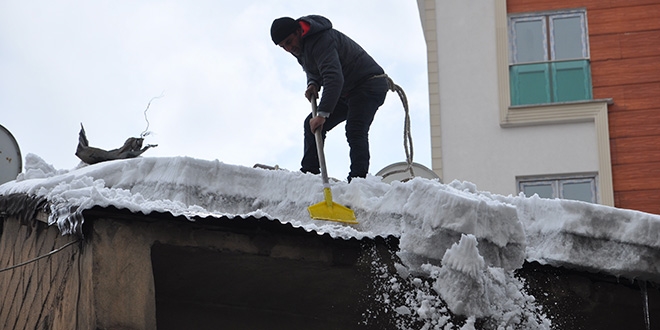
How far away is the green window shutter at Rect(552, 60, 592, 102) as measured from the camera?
47.5 feet

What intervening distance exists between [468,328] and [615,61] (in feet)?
30.6

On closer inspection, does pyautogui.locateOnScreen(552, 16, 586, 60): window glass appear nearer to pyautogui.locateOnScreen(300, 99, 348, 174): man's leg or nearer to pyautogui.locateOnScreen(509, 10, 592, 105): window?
pyautogui.locateOnScreen(509, 10, 592, 105): window

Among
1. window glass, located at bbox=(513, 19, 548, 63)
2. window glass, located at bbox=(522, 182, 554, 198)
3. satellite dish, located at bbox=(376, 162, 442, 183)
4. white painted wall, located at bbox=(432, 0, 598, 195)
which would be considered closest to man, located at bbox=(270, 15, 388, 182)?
satellite dish, located at bbox=(376, 162, 442, 183)

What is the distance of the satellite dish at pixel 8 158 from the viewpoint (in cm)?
910

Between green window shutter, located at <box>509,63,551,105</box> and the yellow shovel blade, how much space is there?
27.2ft

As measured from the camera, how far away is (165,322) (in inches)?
237

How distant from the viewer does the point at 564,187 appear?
47.0ft

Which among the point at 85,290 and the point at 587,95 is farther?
the point at 587,95

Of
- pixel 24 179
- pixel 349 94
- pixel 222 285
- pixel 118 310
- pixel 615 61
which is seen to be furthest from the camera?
pixel 615 61

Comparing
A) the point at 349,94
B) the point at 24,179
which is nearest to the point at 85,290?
the point at 24,179

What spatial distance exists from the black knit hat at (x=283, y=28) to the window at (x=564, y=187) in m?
7.46

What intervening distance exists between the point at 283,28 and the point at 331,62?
15.2 inches

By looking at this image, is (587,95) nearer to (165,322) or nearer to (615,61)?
(615,61)

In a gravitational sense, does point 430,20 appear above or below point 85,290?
above
